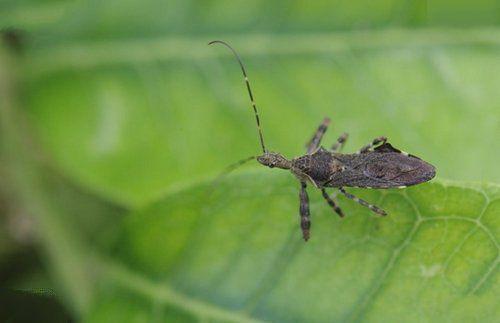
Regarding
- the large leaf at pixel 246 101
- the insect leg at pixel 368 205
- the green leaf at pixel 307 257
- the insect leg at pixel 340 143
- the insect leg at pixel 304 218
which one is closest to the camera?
the green leaf at pixel 307 257

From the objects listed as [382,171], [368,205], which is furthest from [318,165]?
[368,205]

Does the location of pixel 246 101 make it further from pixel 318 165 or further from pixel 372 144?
pixel 372 144

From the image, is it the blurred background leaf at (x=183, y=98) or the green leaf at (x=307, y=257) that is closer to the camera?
the green leaf at (x=307, y=257)

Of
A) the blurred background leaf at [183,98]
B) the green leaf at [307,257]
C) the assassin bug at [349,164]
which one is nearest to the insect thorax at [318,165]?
the assassin bug at [349,164]

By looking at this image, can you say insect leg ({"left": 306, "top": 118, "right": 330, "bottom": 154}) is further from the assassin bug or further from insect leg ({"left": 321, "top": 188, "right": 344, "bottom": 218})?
insect leg ({"left": 321, "top": 188, "right": 344, "bottom": 218})

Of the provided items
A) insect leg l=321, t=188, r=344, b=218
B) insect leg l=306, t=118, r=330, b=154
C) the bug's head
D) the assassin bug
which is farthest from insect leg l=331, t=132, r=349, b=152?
insect leg l=321, t=188, r=344, b=218

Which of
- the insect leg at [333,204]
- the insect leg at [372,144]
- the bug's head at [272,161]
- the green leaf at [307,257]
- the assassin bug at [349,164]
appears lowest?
the green leaf at [307,257]

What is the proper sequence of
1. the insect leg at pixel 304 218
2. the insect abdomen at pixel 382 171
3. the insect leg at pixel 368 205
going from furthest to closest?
the insect abdomen at pixel 382 171
the insect leg at pixel 304 218
the insect leg at pixel 368 205

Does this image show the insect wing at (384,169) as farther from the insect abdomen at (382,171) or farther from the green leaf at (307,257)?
the green leaf at (307,257)
